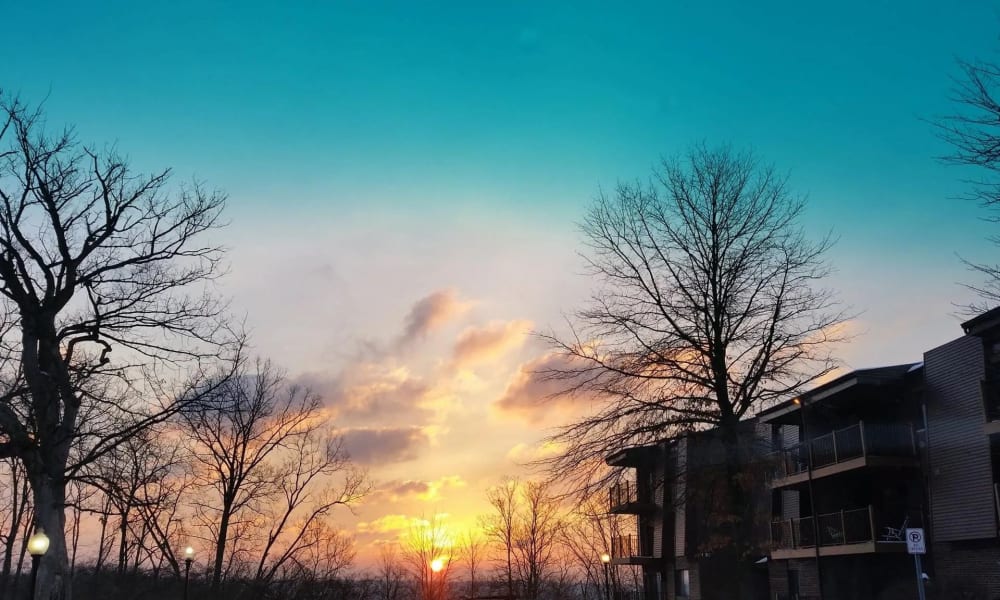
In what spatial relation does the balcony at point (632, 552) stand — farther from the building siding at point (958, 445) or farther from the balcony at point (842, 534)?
the building siding at point (958, 445)

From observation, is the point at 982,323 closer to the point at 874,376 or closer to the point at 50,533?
the point at 874,376

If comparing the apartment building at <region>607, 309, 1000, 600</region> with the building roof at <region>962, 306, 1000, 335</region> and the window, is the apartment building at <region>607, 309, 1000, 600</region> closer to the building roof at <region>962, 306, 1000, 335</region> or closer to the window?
the building roof at <region>962, 306, 1000, 335</region>

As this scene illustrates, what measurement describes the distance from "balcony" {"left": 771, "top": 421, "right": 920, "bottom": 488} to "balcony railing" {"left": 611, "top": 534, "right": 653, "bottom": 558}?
15394 mm

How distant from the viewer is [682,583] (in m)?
43.2

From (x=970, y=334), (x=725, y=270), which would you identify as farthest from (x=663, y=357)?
(x=970, y=334)

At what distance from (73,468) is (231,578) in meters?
21.5

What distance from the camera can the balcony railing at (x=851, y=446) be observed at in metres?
27.6

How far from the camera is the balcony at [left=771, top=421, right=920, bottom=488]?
2723 cm

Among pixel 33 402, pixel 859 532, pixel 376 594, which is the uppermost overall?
pixel 33 402

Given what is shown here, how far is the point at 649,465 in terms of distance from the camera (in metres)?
22.1

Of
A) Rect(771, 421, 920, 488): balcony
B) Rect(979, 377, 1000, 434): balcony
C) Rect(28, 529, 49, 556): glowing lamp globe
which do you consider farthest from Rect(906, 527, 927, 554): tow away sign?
Rect(28, 529, 49, 556): glowing lamp globe

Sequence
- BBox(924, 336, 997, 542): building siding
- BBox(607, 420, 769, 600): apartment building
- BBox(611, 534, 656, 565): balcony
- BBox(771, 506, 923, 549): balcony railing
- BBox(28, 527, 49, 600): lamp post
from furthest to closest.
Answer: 1. BBox(611, 534, 656, 565): balcony
2. BBox(771, 506, 923, 549): balcony railing
3. BBox(924, 336, 997, 542): building siding
4. BBox(607, 420, 769, 600): apartment building
5. BBox(28, 527, 49, 600): lamp post

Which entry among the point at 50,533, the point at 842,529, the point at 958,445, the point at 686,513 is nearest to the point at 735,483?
the point at 958,445

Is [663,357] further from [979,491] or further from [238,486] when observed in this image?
[238,486]
